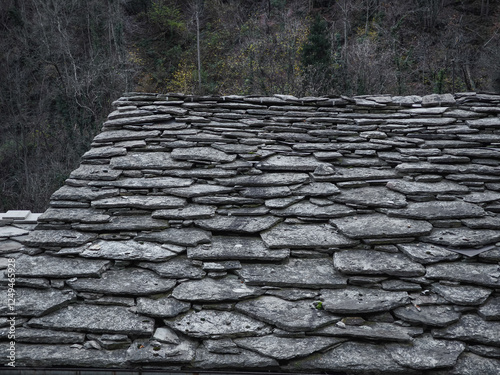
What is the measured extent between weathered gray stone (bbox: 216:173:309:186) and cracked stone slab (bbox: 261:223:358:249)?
0.42m

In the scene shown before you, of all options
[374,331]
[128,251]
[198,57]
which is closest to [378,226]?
[374,331]

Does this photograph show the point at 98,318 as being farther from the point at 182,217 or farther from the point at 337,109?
the point at 337,109

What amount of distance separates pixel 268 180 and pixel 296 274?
0.91 m

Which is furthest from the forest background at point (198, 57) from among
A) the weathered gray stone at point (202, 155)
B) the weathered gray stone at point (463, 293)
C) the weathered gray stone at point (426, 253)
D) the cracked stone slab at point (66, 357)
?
the cracked stone slab at point (66, 357)

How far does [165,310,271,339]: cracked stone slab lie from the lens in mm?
2176

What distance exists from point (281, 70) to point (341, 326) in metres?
11.1

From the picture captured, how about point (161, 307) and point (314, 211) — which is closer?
point (161, 307)

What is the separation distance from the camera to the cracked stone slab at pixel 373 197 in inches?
116

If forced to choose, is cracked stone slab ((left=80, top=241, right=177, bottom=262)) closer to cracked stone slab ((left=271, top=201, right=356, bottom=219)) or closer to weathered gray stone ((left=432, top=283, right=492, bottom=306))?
cracked stone slab ((left=271, top=201, right=356, bottom=219))

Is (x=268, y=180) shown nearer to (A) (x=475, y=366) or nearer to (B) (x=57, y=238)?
(B) (x=57, y=238)

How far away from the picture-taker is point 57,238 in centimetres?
270

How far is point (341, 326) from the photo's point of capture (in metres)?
2.21

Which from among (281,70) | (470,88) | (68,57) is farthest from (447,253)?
(68,57)

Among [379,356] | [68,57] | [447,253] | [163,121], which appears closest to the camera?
[379,356]
